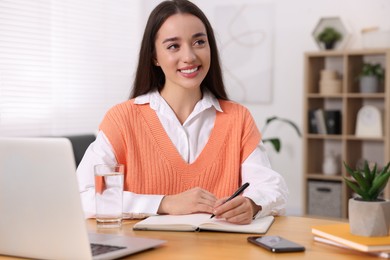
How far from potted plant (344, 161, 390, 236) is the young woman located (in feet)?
1.71

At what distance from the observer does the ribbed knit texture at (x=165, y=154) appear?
2107 mm

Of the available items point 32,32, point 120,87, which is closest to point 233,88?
point 120,87

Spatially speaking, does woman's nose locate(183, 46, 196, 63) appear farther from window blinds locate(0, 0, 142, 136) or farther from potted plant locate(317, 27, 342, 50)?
potted plant locate(317, 27, 342, 50)

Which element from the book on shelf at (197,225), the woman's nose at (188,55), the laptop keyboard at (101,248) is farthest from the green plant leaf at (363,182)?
the woman's nose at (188,55)

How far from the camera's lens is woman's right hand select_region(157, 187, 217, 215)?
1.81m

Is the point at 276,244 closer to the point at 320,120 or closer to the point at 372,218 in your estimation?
the point at 372,218

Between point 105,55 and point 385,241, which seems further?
point 105,55

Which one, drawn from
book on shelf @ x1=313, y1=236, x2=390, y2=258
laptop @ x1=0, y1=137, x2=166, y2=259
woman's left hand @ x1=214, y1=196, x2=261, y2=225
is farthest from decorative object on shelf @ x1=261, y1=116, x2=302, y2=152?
laptop @ x1=0, y1=137, x2=166, y2=259

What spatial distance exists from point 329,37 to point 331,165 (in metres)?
Answer: 1.02

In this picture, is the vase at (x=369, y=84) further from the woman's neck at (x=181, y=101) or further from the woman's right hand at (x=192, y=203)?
the woman's right hand at (x=192, y=203)

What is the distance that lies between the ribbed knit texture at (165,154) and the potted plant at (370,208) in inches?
29.1

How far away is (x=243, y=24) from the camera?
5363mm

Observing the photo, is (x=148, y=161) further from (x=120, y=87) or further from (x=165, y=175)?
(x=120, y=87)

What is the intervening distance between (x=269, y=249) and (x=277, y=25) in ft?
13.2
